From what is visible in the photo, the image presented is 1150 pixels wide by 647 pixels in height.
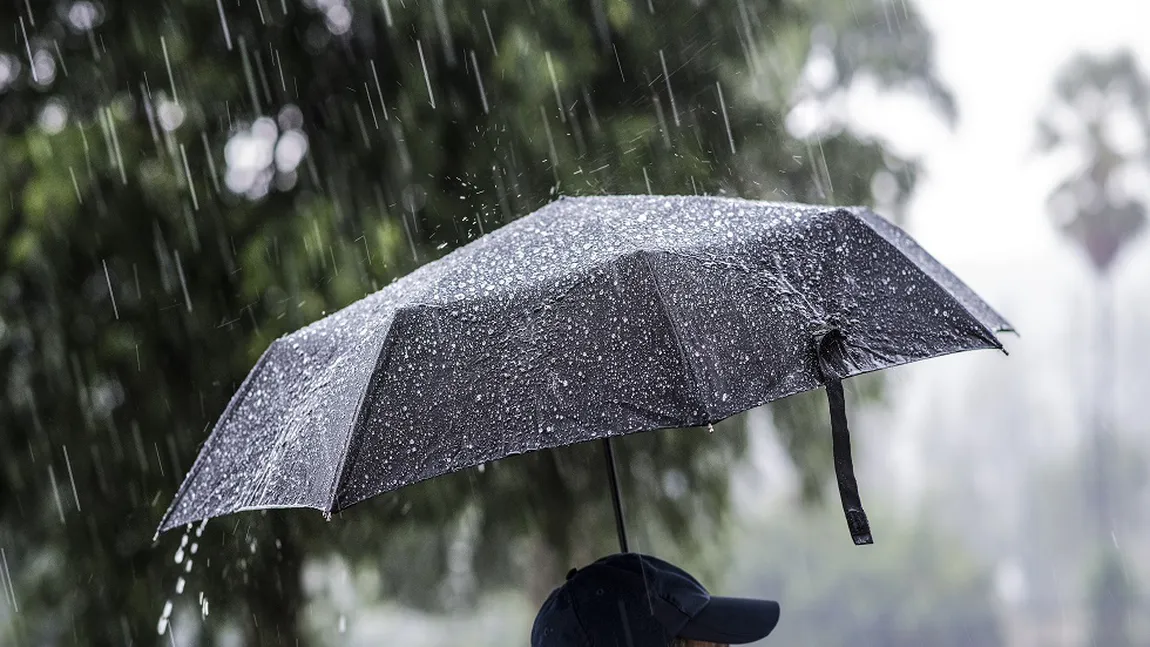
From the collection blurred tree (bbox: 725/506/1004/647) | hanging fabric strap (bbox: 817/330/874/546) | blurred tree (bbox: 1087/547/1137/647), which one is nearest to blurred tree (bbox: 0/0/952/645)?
hanging fabric strap (bbox: 817/330/874/546)

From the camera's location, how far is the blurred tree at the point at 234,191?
18.9ft

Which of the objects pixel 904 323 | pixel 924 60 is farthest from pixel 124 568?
pixel 924 60

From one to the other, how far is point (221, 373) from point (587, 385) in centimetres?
422

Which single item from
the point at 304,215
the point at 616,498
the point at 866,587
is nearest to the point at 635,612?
the point at 616,498

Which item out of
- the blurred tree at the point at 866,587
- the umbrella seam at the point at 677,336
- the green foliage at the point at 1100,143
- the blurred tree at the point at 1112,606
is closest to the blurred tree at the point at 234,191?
the umbrella seam at the point at 677,336

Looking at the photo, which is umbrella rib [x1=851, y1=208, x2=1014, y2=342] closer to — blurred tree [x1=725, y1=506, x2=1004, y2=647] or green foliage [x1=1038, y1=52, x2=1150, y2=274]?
blurred tree [x1=725, y1=506, x2=1004, y2=647]

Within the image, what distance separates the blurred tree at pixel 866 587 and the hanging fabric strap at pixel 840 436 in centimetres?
2746

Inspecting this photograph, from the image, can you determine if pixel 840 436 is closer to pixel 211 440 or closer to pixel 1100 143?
pixel 211 440

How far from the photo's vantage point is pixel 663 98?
6.38m

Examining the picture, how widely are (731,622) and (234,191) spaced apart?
4335mm

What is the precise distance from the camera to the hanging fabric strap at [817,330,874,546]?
2281mm

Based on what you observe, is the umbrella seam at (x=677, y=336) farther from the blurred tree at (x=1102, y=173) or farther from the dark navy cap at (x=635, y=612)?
the blurred tree at (x=1102, y=173)

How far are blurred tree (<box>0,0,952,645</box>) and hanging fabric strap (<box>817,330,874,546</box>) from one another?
3.56 m

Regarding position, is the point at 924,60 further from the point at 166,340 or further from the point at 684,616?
the point at 684,616
